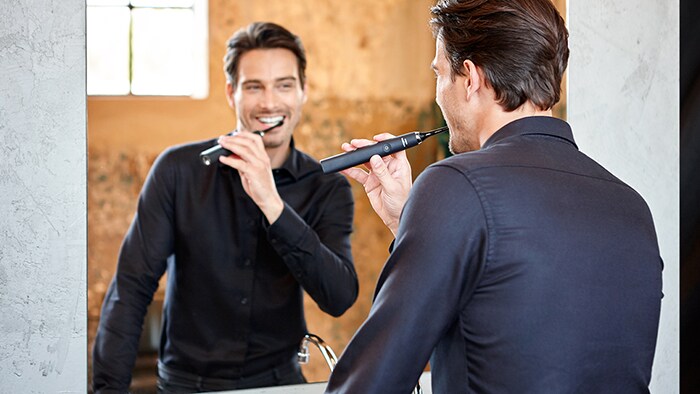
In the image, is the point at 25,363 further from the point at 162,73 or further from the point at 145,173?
the point at 162,73

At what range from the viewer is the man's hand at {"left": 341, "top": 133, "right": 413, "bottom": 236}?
1.35 metres

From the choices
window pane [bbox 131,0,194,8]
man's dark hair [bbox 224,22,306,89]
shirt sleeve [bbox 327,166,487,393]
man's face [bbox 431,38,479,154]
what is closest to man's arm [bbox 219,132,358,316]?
man's dark hair [bbox 224,22,306,89]

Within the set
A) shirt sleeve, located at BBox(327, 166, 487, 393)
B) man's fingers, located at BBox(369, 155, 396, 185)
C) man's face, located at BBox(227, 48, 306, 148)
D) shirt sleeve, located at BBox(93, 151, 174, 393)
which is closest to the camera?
shirt sleeve, located at BBox(327, 166, 487, 393)

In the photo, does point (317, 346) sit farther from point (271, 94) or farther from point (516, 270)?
point (516, 270)

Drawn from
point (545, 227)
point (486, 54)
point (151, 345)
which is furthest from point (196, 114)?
point (545, 227)

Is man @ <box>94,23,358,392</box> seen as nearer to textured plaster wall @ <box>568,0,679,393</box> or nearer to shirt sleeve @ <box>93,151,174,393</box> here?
shirt sleeve @ <box>93,151,174,393</box>

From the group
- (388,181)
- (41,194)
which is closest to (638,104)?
(388,181)

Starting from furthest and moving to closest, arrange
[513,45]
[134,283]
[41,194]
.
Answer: [134,283] → [41,194] → [513,45]

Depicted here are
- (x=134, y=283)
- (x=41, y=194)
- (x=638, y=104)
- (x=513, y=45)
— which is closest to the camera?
A: (x=513, y=45)

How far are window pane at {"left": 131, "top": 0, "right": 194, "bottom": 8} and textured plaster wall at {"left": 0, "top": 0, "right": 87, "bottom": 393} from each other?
10 cm

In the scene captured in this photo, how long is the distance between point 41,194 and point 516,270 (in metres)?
0.76

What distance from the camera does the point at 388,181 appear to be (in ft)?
4.44

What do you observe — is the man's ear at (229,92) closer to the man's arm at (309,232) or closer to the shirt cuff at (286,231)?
the man's arm at (309,232)

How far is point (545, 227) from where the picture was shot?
0.97 m
